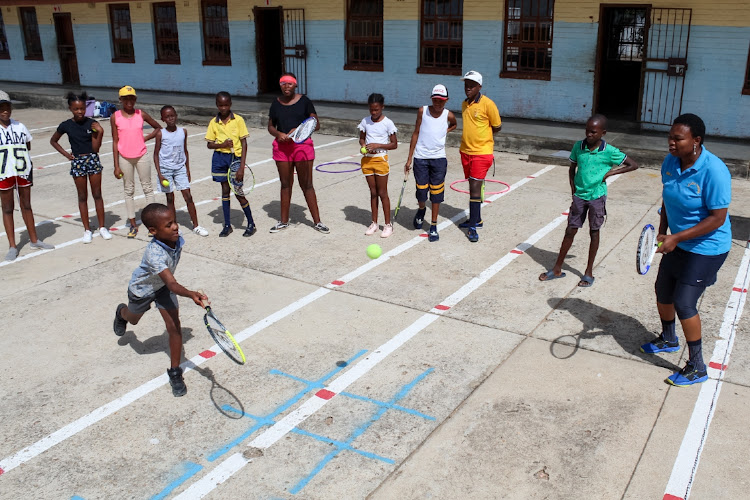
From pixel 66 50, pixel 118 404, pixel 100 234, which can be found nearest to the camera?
pixel 118 404

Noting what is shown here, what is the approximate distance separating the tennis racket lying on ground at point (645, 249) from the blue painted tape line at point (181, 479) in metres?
3.46

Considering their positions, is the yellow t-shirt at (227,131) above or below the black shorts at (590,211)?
above

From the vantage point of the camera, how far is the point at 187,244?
352 inches

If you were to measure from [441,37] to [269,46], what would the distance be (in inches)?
247

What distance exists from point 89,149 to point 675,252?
6.91 meters

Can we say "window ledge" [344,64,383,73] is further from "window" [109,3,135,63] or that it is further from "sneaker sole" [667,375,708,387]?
"sneaker sole" [667,375,708,387]

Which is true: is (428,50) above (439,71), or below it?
above

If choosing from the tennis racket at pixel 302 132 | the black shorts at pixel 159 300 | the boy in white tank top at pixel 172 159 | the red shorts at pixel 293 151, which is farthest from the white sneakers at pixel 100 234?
the black shorts at pixel 159 300

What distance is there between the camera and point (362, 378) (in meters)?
5.62

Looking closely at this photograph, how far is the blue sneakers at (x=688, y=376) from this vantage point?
17.7 ft

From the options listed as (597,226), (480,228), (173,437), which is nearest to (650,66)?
(480,228)

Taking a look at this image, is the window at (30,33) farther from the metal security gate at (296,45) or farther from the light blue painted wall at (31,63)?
the metal security gate at (296,45)

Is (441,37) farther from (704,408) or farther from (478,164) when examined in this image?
(704,408)

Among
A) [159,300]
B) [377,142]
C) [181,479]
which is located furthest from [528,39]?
[181,479]
